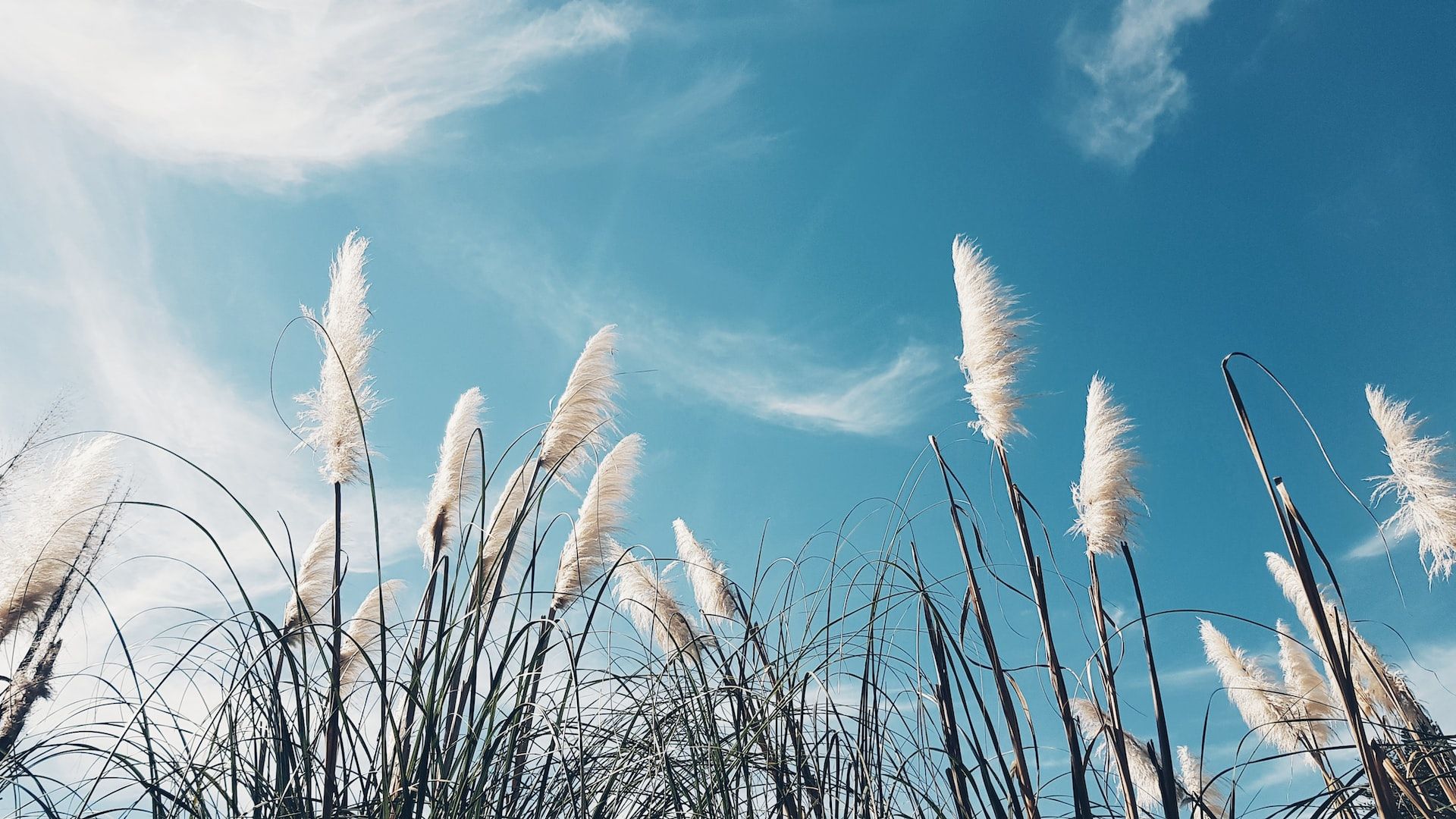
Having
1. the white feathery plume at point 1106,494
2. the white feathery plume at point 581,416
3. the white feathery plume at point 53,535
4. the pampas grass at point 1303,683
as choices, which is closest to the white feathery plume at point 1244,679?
the pampas grass at point 1303,683

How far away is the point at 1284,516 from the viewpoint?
5.66ft

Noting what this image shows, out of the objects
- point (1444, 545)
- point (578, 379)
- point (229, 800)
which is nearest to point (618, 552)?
point (578, 379)

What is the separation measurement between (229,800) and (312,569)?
2.32 meters

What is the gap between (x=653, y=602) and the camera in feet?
12.4

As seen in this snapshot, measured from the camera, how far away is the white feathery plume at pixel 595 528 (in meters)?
3.54

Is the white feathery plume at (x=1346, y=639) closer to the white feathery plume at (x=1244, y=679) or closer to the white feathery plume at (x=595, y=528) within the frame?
the white feathery plume at (x=1244, y=679)

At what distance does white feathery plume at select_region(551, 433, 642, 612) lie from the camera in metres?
3.54

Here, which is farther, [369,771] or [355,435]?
[355,435]

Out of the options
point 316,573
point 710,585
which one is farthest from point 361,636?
point 710,585

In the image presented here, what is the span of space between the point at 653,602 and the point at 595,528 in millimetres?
459

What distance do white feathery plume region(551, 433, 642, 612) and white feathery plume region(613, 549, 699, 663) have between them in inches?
4.0

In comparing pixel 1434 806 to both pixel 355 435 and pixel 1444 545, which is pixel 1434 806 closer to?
pixel 1444 545

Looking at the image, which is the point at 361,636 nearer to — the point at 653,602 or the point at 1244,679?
the point at 653,602

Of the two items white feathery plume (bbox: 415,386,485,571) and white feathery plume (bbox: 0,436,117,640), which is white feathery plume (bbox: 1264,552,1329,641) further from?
white feathery plume (bbox: 0,436,117,640)
